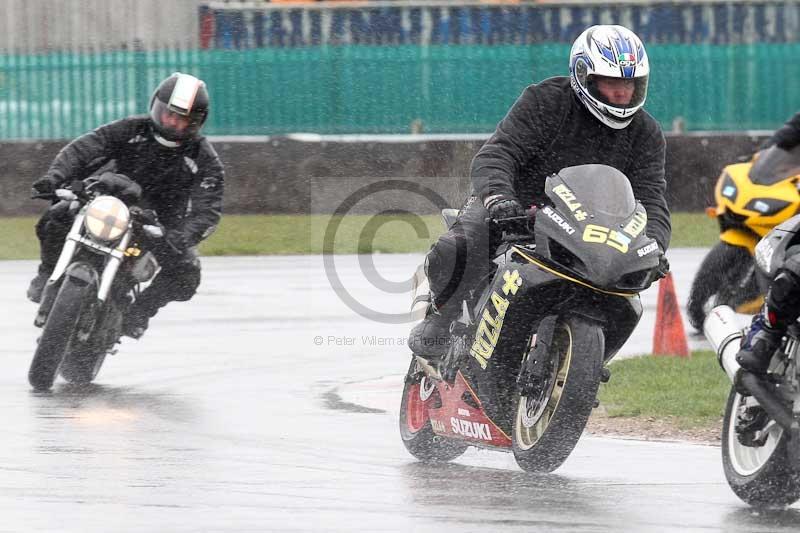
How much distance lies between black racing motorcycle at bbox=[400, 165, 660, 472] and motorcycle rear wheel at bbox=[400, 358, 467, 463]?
48cm

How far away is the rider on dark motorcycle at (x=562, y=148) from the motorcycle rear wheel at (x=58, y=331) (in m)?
2.84

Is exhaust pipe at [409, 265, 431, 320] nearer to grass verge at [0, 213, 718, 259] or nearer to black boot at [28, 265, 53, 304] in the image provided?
black boot at [28, 265, 53, 304]

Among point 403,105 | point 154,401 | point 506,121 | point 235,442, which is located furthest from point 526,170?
point 403,105

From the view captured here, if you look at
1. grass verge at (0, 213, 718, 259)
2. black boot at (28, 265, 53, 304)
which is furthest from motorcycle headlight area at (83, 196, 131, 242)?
grass verge at (0, 213, 718, 259)

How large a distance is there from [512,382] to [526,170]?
3.29 feet

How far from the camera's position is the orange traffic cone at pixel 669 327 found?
11781 mm

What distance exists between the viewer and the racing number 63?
281 inches

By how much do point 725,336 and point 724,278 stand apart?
5097mm

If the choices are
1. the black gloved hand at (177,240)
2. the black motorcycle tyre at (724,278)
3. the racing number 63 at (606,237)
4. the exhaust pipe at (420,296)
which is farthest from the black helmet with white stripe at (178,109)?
the racing number 63 at (606,237)

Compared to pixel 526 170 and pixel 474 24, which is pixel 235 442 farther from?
pixel 474 24

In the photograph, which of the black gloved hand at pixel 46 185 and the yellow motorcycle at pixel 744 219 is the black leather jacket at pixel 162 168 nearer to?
the black gloved hand at pixel 46 185

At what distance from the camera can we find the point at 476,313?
25.3ft

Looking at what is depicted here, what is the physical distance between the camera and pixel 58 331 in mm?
10086

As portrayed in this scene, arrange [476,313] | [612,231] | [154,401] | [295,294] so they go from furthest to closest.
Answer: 1. [295,294]
2. [154,401]
3. [476,313]
4. [612,231]
